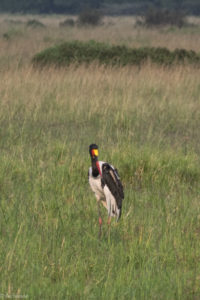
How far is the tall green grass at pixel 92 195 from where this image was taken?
4023 mm

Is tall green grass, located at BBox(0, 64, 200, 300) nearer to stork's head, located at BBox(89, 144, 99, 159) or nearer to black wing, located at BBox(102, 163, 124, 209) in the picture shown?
black wing, located at BBox(102, 163, 124, 209)

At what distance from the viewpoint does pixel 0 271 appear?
4.05m

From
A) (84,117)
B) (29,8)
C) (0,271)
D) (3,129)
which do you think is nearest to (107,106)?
(84,117)

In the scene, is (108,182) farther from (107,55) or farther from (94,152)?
(107,55)

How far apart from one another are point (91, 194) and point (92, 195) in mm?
94

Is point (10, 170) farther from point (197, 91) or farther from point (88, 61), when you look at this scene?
point (88, 61)

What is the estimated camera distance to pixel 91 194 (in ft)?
20.4

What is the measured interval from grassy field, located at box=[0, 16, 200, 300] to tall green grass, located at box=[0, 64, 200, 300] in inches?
0.5

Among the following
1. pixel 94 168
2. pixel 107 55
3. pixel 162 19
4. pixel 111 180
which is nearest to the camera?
pixel 111 180

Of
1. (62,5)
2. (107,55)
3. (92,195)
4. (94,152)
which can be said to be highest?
(62,5)

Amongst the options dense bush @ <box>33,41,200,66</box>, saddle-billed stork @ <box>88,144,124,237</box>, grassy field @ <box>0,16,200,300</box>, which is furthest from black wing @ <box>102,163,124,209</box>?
dense bush @ <box>33,41,200,66</box>

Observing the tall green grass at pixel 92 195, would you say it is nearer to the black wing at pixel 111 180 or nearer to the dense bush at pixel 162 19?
the black wing at pixel 111 180

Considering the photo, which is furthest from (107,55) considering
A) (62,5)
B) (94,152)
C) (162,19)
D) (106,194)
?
(62,5)

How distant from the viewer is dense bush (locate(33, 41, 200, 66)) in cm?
1692
